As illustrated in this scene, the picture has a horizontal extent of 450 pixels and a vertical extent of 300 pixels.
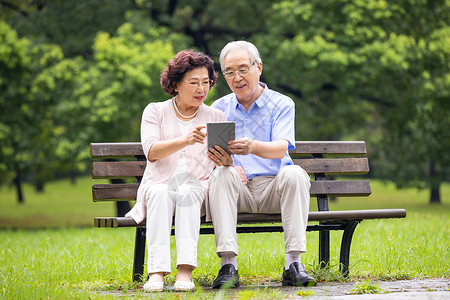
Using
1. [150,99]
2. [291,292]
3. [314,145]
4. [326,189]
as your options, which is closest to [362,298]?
[291,292]

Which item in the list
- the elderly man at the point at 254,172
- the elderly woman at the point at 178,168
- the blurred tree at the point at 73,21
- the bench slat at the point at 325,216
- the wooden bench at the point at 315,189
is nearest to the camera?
the elderly woman at the point at 178,168

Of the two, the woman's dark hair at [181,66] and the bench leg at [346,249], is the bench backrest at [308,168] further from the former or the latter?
the woman's dark hair at [181,66]

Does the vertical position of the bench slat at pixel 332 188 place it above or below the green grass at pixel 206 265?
above

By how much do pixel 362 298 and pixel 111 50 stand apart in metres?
12.6

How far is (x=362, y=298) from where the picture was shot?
336 centimetres

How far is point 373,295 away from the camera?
11.5ft

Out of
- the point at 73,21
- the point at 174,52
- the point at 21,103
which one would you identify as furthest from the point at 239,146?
the point at 73,21

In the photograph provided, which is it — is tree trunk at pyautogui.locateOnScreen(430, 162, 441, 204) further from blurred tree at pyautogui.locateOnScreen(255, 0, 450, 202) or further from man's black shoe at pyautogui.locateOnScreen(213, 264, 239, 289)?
man's black shoe at pyautogui.locateOnScreen(213, 264, 239, 289)

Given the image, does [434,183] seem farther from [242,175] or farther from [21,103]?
[242,175]

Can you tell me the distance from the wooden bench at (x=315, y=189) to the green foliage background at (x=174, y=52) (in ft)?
33.2

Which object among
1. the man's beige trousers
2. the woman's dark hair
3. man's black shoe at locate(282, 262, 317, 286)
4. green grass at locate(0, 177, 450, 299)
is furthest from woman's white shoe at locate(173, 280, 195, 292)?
the woman's dark hair

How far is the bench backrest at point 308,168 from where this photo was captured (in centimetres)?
452

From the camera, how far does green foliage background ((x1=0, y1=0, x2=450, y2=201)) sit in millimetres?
15281

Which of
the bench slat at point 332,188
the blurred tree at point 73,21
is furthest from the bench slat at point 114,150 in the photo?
the blurred tree at point 73,21
